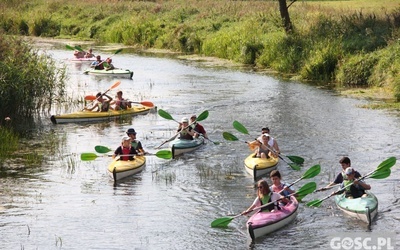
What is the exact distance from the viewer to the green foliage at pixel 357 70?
28047mm

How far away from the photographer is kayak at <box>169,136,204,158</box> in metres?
18.8

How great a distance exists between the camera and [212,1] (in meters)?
50.8

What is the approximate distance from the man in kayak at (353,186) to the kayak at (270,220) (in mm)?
1138

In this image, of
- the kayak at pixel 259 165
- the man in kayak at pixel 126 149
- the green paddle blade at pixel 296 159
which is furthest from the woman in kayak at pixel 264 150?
the man in kayak at pixel 126 149

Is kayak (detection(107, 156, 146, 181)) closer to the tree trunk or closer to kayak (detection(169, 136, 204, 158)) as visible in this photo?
kayak (detection(169, 136, 204, 158))

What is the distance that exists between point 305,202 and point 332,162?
3186 mm

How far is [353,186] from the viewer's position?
1423 cm

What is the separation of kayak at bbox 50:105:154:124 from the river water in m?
0.27

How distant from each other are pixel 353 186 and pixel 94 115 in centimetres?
1069

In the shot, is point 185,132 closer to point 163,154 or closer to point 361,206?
point 163,154

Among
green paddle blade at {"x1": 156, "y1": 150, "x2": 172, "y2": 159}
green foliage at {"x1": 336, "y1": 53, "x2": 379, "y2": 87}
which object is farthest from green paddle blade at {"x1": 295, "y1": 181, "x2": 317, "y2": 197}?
green foliage at {"x1": 336, "y1": 53, "x2": 379, "y2": 87}

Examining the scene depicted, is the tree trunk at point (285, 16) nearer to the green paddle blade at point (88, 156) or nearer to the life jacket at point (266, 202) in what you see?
the green paddle blade at point (88, 156)

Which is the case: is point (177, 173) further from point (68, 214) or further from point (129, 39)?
point (129, 39)

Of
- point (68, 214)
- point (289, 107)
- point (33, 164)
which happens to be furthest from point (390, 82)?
point (68, 214)
